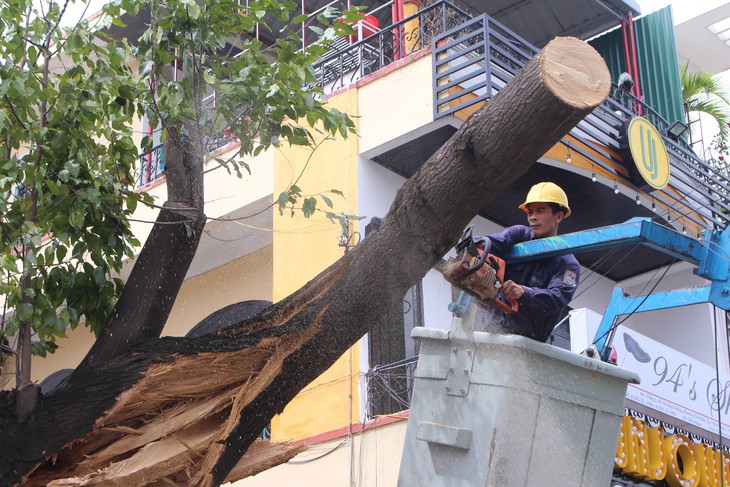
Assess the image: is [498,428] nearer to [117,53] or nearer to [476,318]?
[476,318]

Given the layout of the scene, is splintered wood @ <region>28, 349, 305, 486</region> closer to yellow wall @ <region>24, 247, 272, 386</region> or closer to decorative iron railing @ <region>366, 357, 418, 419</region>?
decorative iron railing @ <region>366, 357, 418, 419</region>

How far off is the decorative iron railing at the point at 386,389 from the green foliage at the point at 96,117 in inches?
167

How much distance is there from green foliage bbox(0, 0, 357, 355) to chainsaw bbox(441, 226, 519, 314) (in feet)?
4.98

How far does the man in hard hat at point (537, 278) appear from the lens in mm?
5246

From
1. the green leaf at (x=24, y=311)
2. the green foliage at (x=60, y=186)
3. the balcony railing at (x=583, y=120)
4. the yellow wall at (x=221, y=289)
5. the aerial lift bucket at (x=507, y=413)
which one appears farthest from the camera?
the yellow wall at (x=221, y=289)

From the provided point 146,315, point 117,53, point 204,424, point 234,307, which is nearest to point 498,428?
point 204,424

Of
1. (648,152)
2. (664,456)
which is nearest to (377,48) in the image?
(648,152)

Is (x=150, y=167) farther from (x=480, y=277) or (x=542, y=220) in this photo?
(x=480, y=277)

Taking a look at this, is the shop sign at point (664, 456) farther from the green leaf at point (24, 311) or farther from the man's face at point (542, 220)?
the green leaf at point (24, 311)

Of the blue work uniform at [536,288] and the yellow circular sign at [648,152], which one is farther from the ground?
the yellow circular sign at [648,152]

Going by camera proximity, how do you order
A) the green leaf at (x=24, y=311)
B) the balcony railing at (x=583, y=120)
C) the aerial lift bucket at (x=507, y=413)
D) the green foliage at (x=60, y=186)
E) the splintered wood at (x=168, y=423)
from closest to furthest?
the aerial lift bucket at (x=507, y=413)
the splintered wood at (x=168, y=423)
the green leaf at (x=24, y=311)
the green foliage at (x=60, y=186)
the balcony railing at (x=583, y=120)

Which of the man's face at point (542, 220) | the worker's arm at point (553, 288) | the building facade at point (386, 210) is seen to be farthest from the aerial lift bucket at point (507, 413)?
the building facade at point (386, 210)

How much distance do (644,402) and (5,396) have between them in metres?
7.24

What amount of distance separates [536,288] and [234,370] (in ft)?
5.38
